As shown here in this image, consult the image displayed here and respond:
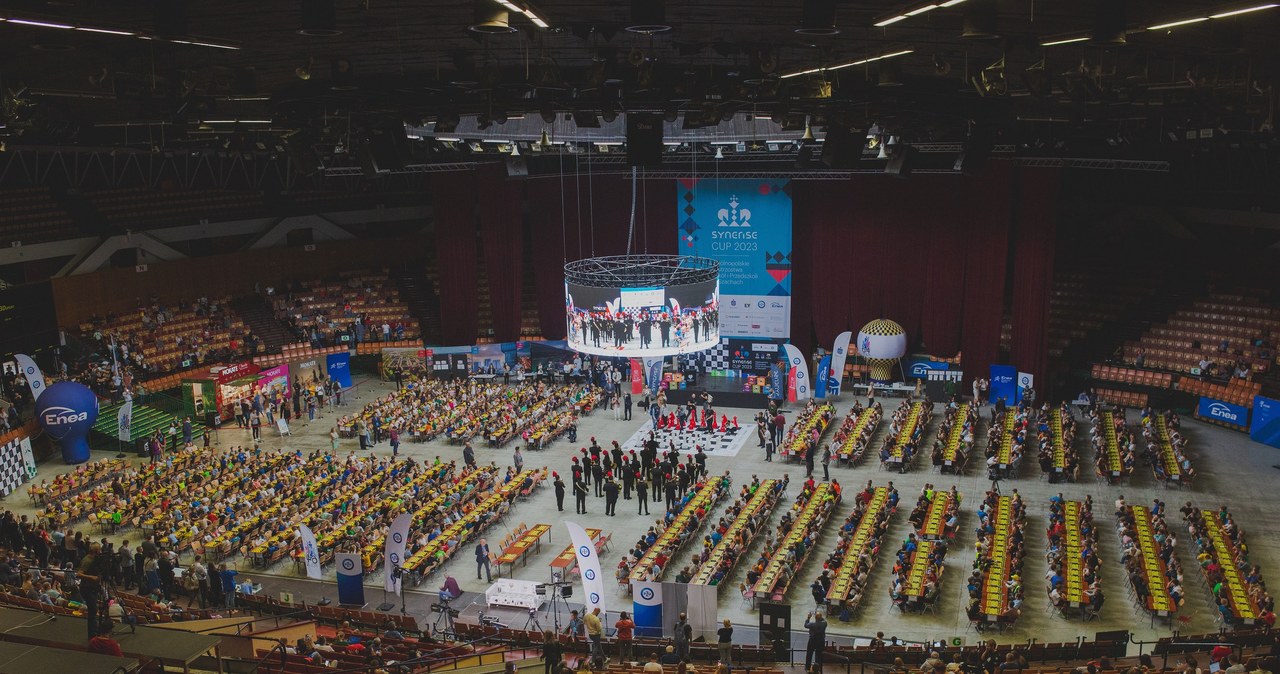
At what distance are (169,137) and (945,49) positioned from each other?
18.7 m

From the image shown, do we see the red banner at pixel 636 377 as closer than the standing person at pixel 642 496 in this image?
No

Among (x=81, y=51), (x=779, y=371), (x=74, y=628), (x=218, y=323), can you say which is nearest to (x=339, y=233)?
(x=218, y=323)

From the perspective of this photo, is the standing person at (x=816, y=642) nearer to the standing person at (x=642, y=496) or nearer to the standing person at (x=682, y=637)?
the standing person at (x=682, y=637)

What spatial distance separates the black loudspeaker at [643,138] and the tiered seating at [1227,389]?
62.6 feet

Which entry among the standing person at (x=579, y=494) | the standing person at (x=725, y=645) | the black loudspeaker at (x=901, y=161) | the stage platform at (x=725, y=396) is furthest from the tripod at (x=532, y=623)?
the stage platform at (x=725, y=396)

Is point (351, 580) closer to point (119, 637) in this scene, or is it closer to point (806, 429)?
point (119, 637)

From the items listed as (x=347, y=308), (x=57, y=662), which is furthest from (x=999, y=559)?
(x=347, y=308)

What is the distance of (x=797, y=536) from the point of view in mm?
20969

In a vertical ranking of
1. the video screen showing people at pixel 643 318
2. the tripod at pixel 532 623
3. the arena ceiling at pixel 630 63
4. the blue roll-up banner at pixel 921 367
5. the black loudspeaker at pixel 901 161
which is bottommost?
the tripod at pixel 532 623

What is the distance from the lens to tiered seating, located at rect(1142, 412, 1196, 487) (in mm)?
24766

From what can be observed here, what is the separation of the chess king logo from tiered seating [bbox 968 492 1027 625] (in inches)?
587

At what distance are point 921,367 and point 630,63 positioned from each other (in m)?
22.7

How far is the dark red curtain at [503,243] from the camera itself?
124ft

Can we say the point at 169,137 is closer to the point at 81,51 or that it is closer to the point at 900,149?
the point at 81,51
